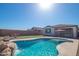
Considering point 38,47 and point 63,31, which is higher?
point 63,31

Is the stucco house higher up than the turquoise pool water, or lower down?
higher up

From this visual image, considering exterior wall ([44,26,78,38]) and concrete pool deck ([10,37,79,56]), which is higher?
exterior wall ([44,26,78,38])

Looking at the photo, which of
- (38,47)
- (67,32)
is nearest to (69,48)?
(67,32)

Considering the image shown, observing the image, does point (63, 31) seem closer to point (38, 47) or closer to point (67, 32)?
point (67, 32)

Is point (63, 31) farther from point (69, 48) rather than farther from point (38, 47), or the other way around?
point (38, 47)

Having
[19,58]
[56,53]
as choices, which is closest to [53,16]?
[56,53]

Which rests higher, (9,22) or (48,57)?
(9,22)

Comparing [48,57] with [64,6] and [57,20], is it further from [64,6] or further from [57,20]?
[64,6]

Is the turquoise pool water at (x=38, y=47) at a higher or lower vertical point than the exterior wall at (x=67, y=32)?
lower
